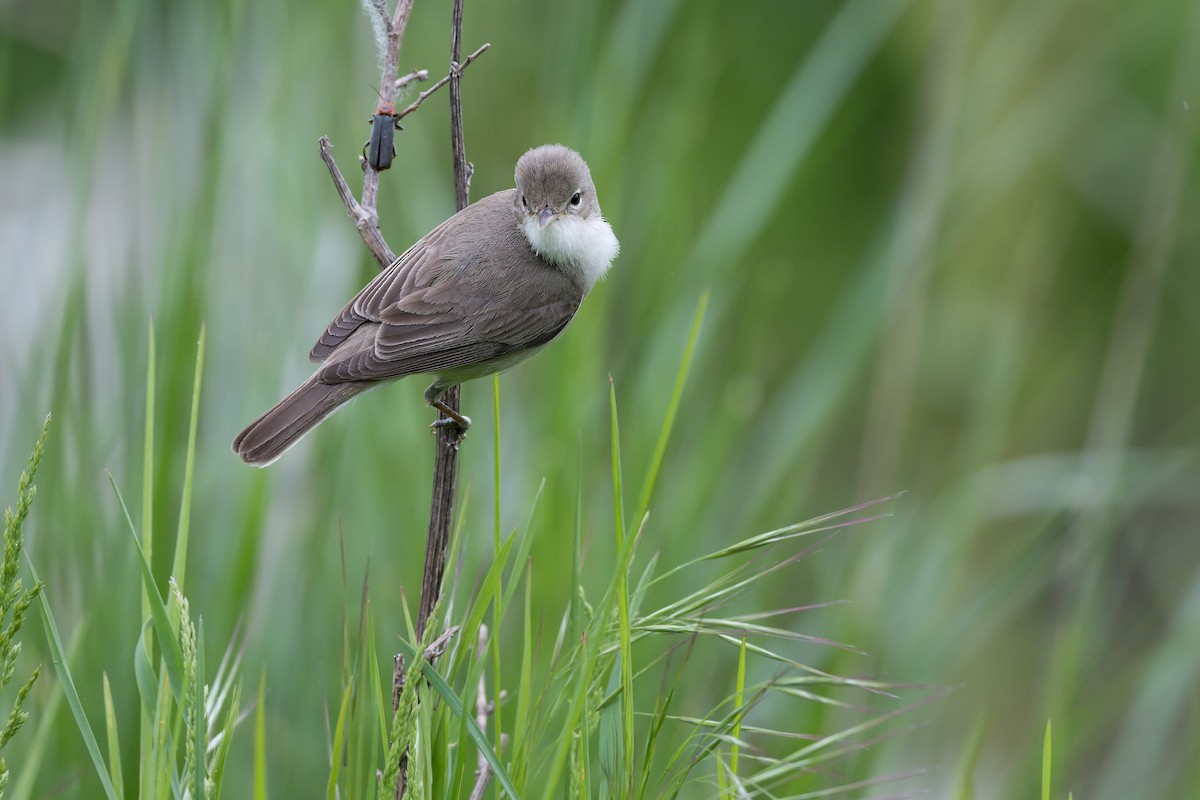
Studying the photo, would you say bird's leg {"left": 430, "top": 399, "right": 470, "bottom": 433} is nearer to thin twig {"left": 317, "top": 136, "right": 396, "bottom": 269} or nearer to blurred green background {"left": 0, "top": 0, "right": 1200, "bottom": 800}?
blurred green background {"left": 0, "top": 0, "right": 1200, "bottom": 800}

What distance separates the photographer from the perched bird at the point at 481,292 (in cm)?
246

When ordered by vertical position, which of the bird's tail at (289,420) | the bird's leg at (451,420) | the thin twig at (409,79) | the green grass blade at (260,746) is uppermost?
the thin twig at (409,79)

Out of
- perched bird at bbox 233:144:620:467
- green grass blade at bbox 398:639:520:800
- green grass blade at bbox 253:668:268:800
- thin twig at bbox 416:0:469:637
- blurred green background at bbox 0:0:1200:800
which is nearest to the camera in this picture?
green grass blade at bbox 253:668:268:800

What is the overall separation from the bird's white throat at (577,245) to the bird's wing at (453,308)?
0.13ft

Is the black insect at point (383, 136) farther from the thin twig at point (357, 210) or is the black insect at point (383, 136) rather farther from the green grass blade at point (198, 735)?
the green grass blade at point (198, 735)

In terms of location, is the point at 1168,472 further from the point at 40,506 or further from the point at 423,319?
the point at 40,506

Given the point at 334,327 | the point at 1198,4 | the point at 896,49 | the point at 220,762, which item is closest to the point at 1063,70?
the point at 896,49

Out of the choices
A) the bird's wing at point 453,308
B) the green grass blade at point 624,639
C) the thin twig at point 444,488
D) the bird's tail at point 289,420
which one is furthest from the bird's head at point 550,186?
the green grass blade at point 624,639

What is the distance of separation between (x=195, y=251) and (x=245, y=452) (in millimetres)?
507

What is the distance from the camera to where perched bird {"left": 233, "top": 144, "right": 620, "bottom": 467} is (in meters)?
2.46

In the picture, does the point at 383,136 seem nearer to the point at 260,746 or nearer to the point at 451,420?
the point at 451,420

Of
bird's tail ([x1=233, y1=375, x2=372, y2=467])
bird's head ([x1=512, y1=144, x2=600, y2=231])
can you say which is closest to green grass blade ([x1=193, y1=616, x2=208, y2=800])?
bird's tail ([x1=233, y1=375, x2=372, y2=467])

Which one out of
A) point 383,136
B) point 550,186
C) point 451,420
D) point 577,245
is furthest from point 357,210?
point 577,245

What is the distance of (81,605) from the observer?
2.15m
